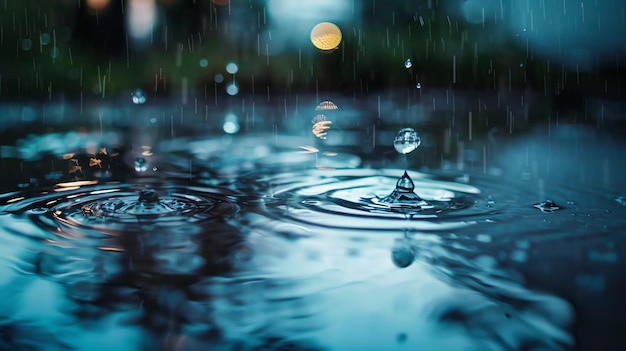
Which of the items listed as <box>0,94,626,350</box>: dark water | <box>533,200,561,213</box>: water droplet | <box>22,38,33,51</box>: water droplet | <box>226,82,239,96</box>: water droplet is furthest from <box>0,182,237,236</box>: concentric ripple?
<box>22,38,33,51</box>: water droplet

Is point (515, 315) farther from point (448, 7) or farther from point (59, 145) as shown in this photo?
point (448, 7)

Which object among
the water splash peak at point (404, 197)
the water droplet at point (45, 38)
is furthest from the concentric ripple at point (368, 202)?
the water droplet at point (45, 38)

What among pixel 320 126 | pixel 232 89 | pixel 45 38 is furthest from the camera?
pixel 232 89

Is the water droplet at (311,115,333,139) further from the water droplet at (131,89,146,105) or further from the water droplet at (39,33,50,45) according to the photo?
the water droplet at (39,33,50,45)

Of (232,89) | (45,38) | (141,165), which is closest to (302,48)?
(232,89)

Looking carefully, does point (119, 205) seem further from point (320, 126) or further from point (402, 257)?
point (320, 126)

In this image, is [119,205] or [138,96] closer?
[119,205]
